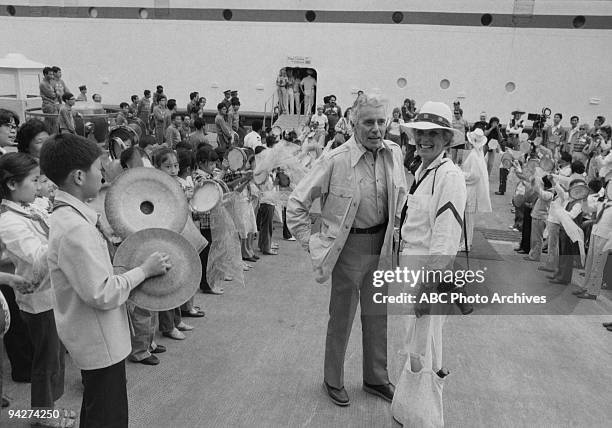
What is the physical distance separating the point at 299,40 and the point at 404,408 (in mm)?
21571

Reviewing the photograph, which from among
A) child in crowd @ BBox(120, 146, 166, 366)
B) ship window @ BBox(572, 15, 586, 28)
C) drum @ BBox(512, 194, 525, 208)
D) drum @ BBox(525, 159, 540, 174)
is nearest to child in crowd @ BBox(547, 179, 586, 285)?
drum @ BBox(525, 159, 540, 174)

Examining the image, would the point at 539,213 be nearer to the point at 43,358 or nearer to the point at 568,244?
the point at 568,244

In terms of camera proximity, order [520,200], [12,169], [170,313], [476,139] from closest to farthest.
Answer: [12,169] < [170,313] < [520,200] < [476,139]

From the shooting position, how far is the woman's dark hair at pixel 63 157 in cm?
245

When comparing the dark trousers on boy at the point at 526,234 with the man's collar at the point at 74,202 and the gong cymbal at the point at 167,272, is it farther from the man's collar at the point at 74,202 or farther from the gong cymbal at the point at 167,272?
the man's collar at the point at 74,202

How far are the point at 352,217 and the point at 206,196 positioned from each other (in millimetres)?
2036

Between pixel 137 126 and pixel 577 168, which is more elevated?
pixel 137 126

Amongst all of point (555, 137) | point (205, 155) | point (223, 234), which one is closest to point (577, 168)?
point (223, 234)

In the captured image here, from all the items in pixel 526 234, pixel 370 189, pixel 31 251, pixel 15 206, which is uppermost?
pixel 370 189

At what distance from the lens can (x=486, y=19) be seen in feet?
71.6

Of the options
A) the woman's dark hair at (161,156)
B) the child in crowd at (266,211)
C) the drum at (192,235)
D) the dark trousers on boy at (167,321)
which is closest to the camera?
the drum at (192,235)

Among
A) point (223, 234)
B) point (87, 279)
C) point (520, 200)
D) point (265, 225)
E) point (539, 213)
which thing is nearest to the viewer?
point (87, 279)

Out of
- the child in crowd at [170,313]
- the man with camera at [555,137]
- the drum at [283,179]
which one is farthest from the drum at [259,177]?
the man with camera at [555,137]

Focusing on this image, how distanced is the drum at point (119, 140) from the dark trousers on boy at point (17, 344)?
6.82 ft
